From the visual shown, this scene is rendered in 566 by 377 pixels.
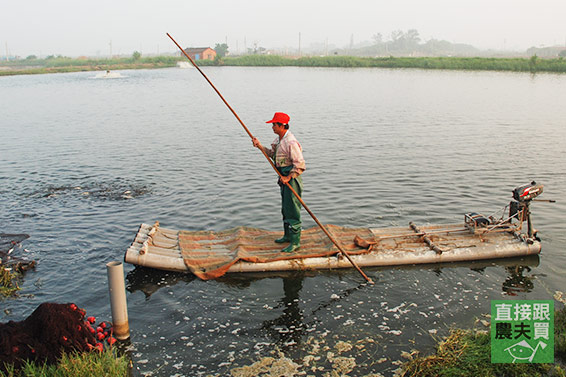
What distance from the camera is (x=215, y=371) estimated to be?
604 cm

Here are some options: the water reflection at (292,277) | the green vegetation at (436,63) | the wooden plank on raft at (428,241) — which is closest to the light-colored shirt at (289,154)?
the water reflection at (292,277)

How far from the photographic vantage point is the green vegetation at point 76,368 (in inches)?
201

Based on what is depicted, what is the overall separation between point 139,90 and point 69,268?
124 ft

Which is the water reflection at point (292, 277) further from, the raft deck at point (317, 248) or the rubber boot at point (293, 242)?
the rubber boot at point (293, 242)

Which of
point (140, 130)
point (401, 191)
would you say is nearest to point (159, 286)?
point (401, 191)

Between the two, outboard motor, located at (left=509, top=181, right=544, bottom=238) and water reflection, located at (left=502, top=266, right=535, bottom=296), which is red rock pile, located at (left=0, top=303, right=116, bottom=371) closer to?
water reflection, located at (left=502, top=266, right=535, bottom=296)

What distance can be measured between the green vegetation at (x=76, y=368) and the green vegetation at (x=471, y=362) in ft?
10.8

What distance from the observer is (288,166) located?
8125 millimetres

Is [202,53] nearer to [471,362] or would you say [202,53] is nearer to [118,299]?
[118,299]

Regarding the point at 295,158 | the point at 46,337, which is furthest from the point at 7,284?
the point at 295,158

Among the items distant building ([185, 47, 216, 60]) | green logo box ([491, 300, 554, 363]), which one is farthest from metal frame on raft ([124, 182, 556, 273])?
distant building ([185, 47, 216, 60])

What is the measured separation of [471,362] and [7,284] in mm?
6894

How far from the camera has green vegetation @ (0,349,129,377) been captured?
16.8 feet

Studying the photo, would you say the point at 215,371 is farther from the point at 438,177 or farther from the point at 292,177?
the point at 438,177
